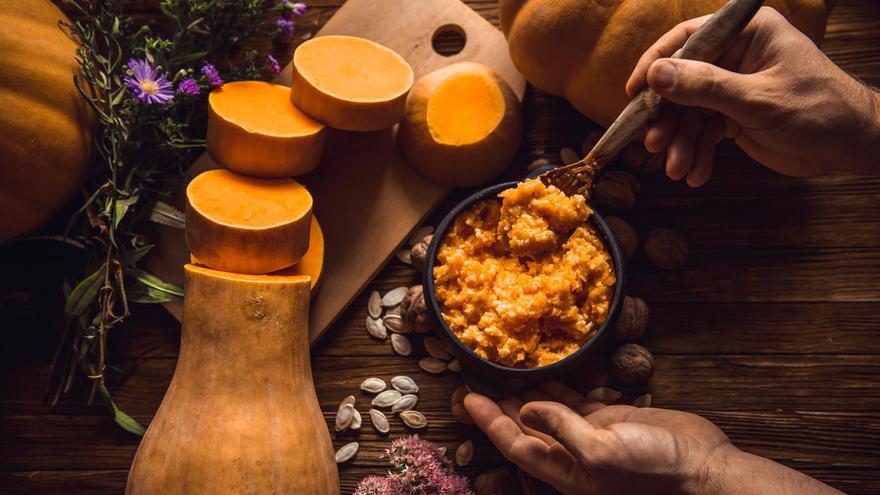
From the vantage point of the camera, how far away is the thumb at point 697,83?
1.35 meters

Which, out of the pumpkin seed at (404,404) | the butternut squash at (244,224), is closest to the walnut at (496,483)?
the pumpkin seed at (404,404)

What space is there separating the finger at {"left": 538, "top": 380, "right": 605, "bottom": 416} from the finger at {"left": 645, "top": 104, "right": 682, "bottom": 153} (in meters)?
0.65

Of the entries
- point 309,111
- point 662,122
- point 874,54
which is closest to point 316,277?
point 309,111

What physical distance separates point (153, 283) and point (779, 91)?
5.11 feet

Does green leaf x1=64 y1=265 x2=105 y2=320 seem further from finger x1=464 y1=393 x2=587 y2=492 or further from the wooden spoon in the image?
the wooden spoon

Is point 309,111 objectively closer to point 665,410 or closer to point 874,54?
point 665,410

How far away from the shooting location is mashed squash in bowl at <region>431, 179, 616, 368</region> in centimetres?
148

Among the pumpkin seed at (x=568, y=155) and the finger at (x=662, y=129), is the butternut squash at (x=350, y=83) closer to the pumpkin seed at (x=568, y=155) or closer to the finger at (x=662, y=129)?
the pumpkin seed at (x=568, y=155)

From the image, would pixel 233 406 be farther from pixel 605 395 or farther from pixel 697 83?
pixel 697 83

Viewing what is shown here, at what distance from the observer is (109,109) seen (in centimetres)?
158

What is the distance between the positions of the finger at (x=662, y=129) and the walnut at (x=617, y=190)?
168mm

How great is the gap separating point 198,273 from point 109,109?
46 cm

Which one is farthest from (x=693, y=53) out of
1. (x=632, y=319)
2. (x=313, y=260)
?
(x=313, y=260)

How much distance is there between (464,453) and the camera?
5.87 ft
